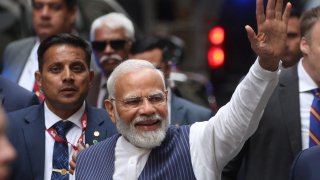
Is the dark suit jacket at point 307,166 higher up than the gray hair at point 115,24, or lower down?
lower down

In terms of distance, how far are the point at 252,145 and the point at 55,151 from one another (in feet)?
4.12

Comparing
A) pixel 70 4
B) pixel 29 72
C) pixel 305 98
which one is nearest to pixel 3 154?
pixel 305 98

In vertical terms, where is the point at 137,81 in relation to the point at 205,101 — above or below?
above

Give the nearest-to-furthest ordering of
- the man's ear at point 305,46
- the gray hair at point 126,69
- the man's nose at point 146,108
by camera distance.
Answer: the man's nose at point 146,108 < the gray hair at point 126,69 < the man's ear at point 305,46

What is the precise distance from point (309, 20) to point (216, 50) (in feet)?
22.7

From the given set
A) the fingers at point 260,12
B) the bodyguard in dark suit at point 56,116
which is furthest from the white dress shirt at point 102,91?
the fingers at point 260,12

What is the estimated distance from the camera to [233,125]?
4293mm

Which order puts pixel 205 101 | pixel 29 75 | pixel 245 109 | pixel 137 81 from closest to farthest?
pixel 245 109 → pixel 137 81 → pixel 29 75 → pixel 205 101

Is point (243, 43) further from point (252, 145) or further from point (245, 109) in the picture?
point (245, 109)

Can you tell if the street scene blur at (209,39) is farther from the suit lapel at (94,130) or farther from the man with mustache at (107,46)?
the suit lapel at (94,130)

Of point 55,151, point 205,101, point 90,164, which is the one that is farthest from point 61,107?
point 205,101

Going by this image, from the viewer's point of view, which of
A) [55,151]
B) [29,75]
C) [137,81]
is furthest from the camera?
[29,75]

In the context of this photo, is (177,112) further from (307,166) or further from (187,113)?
(307,166)

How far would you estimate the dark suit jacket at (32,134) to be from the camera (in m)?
5.13
